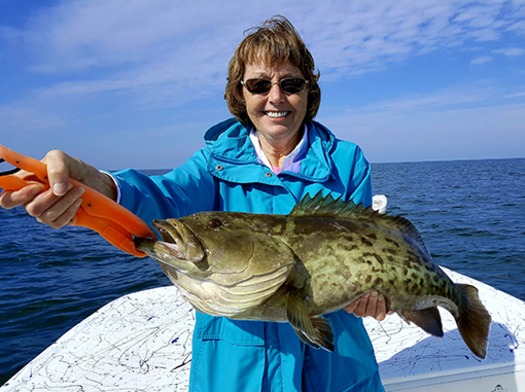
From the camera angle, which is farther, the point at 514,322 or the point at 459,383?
the point at 514,322

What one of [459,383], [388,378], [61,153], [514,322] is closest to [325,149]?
[61,153]

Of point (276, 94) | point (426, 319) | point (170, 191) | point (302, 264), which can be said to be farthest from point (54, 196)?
point (426, 319)

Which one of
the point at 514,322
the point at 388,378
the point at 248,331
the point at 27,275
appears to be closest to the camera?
the point at 248,331

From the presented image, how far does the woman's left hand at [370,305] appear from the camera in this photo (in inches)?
101

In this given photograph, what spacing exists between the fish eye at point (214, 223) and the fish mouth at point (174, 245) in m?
0.14

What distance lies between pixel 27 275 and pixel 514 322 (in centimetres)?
1255

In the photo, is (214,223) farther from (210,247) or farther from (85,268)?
(85,268)

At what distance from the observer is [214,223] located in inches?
92.4

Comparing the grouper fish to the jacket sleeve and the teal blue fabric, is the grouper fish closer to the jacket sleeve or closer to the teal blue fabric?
the jacket sleeve

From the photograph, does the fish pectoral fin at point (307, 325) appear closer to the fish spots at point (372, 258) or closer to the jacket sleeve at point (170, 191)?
the fish spots at point (372, 258)

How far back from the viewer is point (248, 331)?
8.99 ft

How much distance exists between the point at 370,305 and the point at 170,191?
1.36 metres

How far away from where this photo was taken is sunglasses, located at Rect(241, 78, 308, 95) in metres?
3.15

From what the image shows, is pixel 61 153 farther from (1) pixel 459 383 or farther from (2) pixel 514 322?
(2) pixel 514 322
